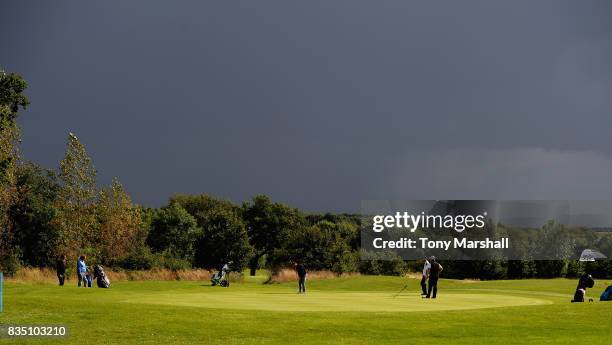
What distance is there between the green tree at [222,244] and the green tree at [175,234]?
71.3 inches

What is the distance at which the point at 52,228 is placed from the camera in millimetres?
84562

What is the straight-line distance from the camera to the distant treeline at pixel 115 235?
80.6 meters

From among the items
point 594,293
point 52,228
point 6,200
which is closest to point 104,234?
point 52,228

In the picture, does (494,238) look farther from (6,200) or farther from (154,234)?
(6,200)

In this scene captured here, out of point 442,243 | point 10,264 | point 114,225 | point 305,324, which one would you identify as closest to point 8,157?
point 10,264

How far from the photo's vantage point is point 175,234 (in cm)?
11844

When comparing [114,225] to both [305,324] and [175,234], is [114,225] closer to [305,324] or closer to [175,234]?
[175,234]

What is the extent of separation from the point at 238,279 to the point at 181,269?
47.6ft

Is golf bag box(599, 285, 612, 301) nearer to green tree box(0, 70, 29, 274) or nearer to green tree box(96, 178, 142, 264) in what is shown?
green tree box(0, 70, 29, 274)

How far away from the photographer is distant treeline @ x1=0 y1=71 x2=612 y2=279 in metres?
80.6

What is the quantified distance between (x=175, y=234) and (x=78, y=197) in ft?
106

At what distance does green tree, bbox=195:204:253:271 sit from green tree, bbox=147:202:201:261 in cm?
181

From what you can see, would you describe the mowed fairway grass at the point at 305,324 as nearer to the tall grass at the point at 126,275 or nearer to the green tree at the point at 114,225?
the tall grass at the point at 126,275

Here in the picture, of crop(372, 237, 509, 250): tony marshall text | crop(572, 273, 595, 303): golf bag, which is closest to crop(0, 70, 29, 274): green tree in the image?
crop(572, 273, 595, 303): golf bag
